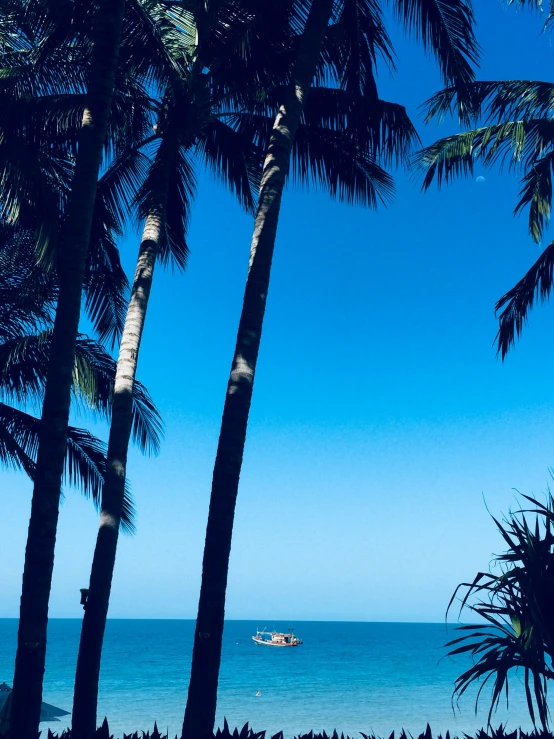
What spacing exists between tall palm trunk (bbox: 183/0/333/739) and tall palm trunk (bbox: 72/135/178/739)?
5.55 feet

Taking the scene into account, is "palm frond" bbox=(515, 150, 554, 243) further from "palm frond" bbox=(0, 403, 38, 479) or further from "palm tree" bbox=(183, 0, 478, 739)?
"palm frond" bbox=(0, 403, 38, 479)

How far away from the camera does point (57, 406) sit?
257 inches

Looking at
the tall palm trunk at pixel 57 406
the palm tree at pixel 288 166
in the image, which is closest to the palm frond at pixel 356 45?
the palm tree at pixel 288 166

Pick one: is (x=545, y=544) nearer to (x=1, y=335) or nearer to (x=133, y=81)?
(x=133, y=81)

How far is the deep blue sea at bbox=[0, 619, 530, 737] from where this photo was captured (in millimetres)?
41344

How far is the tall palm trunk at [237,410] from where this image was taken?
21.5 ft

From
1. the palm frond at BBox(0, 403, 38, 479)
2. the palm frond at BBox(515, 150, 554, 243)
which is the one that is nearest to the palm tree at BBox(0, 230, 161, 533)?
the palm frond at BBox(0, 403, 38, 479)

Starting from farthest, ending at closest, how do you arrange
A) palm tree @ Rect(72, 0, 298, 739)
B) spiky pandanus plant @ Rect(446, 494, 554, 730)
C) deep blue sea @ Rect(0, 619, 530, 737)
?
deep blue sea @ Rect(0, 619, 530, 737), palm tree @ Rect(72, 0, 298, 739), spiky pandanus plant @ Rect(446, 494, 554, 730)

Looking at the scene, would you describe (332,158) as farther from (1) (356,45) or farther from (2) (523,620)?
(2) (523,620)

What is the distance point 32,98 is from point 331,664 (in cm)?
8024

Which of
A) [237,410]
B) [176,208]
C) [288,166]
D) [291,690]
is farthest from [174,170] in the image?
[291,690]

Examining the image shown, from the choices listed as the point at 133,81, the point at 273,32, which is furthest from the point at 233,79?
the point at 133,81

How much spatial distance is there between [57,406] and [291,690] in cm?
5782

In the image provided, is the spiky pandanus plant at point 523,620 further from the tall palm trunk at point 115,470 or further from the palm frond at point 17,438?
the palm frond at point 17,438
